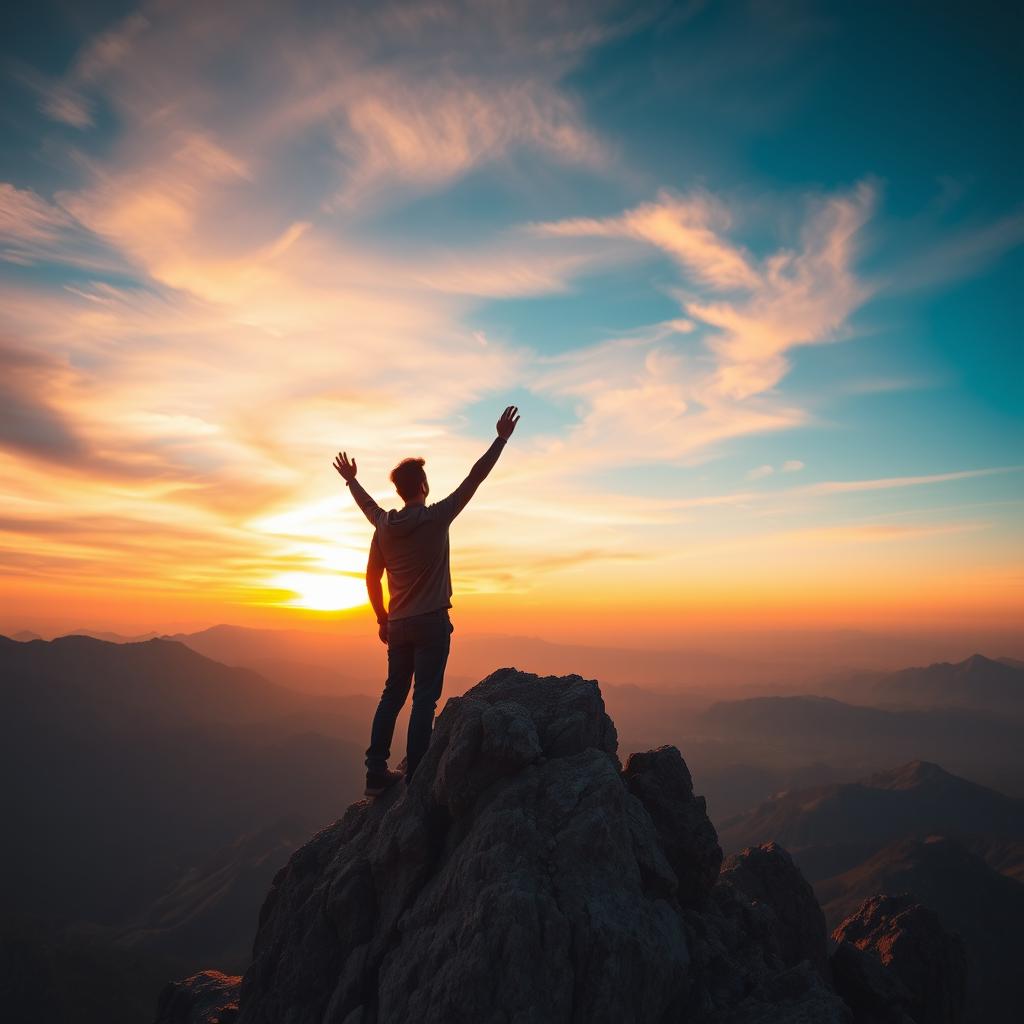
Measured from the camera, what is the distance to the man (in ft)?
29.8

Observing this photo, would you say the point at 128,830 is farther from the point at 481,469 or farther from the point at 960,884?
the point at 960,884

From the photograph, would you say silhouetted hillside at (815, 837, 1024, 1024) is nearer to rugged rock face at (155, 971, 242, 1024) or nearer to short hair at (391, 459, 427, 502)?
rugged rock face at (155, 971, 242, 1024)

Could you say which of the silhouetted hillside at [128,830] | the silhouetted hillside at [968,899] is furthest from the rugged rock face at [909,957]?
the silhouetted hillside at [968,899]

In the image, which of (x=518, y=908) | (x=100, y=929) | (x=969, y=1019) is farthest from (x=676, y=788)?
(x=100, y=929)

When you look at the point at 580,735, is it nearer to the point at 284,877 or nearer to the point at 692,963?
the point at 692,963

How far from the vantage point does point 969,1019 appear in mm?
87688

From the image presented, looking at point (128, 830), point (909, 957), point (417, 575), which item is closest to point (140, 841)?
point (128, 830)

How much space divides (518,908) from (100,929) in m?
157

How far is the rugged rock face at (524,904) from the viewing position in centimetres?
686

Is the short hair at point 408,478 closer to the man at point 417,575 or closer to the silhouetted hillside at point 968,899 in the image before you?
the man at point 417,575

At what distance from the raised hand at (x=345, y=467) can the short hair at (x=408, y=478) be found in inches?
54.2

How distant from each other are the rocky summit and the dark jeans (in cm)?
79

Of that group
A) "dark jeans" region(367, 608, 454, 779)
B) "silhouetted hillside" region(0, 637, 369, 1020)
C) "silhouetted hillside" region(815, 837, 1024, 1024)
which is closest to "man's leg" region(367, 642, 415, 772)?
"dark jeans" region(367, 608, 454, 779)

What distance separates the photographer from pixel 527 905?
23.6 ft
